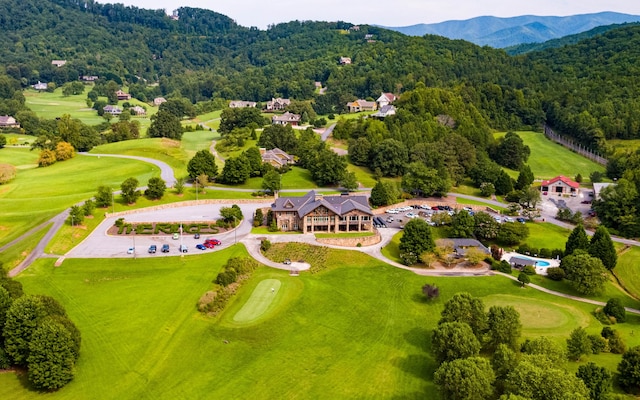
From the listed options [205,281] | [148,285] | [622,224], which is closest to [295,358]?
[205,281]

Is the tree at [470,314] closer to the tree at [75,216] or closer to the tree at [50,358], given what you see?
the tree at [50,358]

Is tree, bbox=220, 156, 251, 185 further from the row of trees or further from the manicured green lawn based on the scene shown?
the manicured green lawn

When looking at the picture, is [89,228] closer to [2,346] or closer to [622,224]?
[2,346]

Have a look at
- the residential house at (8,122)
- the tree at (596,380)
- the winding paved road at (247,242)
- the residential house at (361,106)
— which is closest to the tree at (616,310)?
the winding paved road at (247,242)

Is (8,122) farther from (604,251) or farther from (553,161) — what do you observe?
(604,251)

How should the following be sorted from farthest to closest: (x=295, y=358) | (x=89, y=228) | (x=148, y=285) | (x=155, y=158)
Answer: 1. (x=155, y=158)
2. (x=89, y=228)
3. (x=148, y=285)
4. (x=295, y=358)

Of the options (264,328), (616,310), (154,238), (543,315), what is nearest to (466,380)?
(264,328)

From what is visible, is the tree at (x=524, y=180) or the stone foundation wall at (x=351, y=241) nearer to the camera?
the stone foundation wall at (x=351, y=241)

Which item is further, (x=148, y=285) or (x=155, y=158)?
(x=155, y=158)
